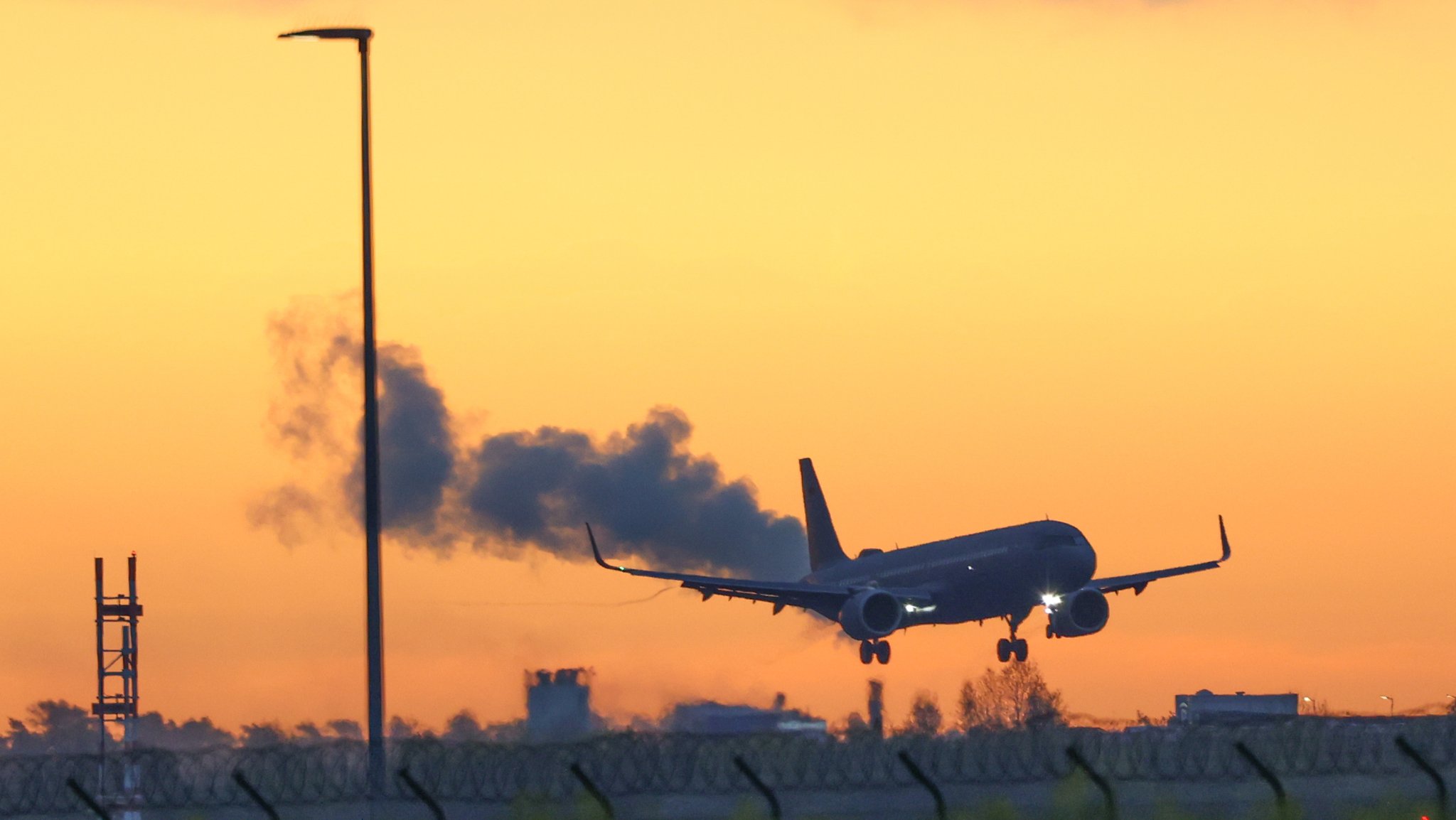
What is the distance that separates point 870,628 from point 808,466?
30.3 meters

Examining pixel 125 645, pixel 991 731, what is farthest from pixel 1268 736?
pixel 125 645

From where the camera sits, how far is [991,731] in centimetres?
2769

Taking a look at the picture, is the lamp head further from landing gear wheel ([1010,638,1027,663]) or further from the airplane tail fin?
the airplane tail fin

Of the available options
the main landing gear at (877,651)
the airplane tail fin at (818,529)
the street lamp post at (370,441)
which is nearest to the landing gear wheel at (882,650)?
the main landing gear at (877,651)

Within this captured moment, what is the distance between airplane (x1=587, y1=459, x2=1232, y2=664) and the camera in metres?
69.6

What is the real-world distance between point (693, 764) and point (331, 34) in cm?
1698

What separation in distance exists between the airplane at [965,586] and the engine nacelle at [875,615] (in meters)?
0.02

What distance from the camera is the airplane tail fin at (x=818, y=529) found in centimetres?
9781

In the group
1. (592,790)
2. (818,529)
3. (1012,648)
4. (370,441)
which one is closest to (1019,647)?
(1012,648)

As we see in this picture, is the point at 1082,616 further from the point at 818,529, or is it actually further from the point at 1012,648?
the point at 818,529

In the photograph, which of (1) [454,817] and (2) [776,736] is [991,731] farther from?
(1) [454,817]

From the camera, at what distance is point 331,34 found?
1479 inches

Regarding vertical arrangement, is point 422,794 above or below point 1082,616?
below

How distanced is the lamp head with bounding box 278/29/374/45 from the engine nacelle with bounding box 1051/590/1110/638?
4159cm
